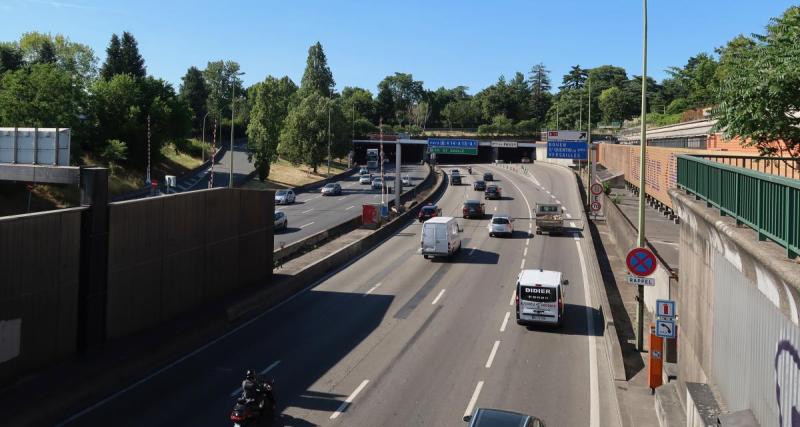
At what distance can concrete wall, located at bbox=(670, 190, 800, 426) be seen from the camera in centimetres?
718

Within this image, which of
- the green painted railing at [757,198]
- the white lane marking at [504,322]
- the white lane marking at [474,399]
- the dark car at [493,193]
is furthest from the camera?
the dark car at [493,193]

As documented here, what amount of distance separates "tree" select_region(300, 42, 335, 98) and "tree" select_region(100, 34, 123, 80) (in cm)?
4460

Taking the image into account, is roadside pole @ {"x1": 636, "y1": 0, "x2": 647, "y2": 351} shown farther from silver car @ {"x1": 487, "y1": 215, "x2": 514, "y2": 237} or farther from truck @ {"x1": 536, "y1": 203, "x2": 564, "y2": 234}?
truck @ {"x1": 536, "y1": 203, "x2": 564, "y2": 234}

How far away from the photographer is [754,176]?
9.31m

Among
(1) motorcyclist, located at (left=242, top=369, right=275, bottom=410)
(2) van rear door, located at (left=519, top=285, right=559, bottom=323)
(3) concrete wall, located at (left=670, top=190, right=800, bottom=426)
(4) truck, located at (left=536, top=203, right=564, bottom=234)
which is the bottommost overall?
(1) motorcyclist, located at (left=242, top=369, right=275, bottom=410)

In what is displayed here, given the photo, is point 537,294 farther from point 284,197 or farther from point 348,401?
point 284,197

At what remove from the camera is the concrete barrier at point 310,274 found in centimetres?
2209

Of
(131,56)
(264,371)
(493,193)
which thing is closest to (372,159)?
(131,56)

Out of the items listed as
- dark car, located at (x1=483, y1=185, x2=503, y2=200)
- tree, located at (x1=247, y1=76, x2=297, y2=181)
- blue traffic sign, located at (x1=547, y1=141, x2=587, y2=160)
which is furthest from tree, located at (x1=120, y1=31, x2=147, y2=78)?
blue traffic sign, located at (x1=547, y1=141, x2=587, y2=160)

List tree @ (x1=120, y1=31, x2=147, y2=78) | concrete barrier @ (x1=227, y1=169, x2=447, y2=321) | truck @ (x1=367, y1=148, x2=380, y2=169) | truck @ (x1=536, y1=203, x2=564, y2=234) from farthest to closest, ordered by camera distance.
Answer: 1. truck @ (x1=367, y1=148, x2=380, y2=169)
2. tree @ (x1=120, y1=31, x2=147, y2=78)
3. truck @ (x1=536, y1=203, x2=564, y2=234)
4. concrete barrier @ (x1=227, y1=169, x2=447, y2=321)

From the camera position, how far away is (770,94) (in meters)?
13.2

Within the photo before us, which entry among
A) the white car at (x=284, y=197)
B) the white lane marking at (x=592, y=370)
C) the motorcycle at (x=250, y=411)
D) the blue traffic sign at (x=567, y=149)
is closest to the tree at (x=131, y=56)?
the white car at (x=284, y=197)

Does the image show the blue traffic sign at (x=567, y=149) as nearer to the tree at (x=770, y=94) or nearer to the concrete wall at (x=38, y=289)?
the tree at (x=770, y=94)

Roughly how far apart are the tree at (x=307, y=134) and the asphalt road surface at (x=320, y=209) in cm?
706
